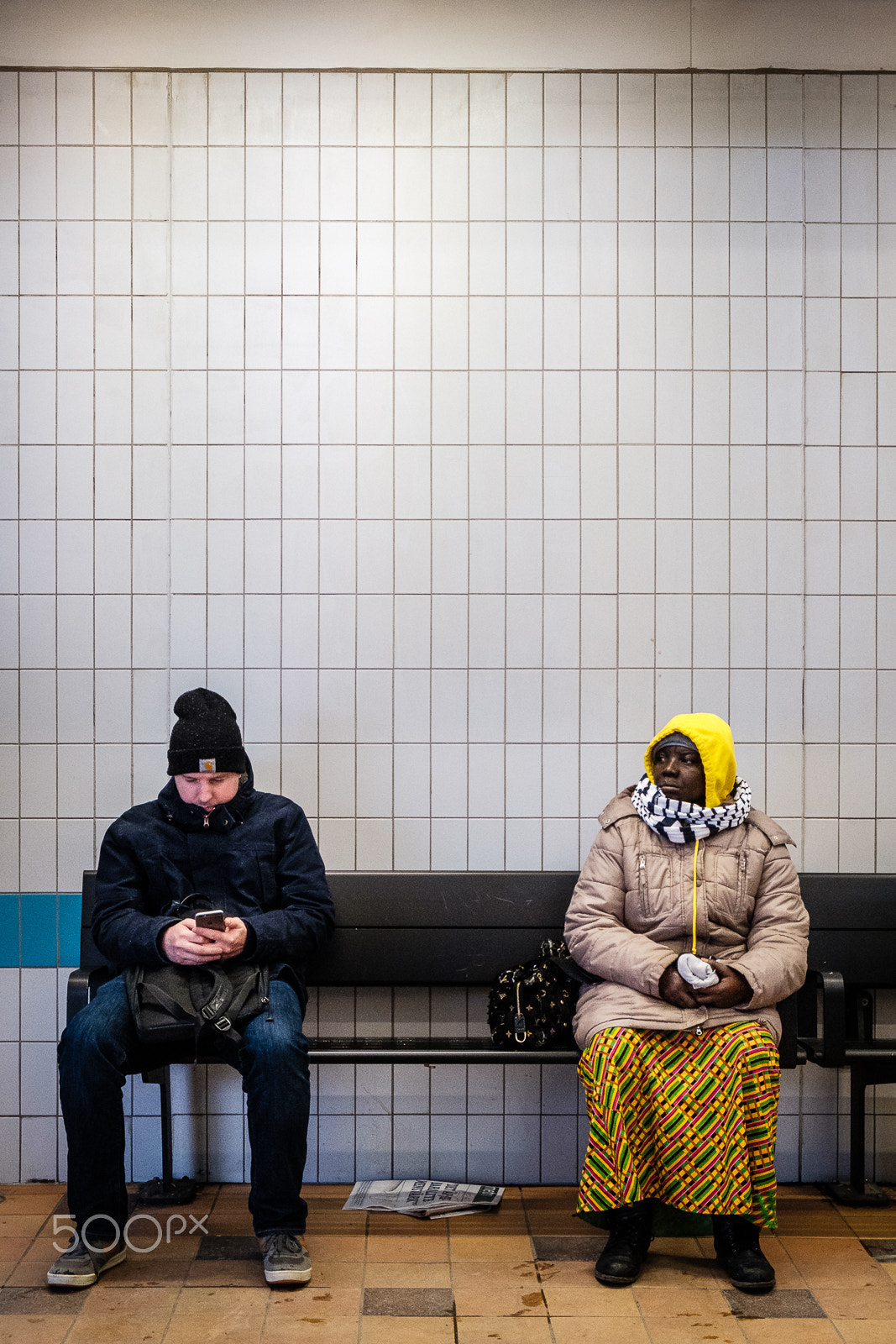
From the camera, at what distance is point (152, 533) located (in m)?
3.57

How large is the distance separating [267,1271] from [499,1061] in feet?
2.64

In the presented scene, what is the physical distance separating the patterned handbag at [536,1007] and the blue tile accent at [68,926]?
142 cm

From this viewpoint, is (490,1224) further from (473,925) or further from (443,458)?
(443,458)

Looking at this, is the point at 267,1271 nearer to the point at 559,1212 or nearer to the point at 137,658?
the point at 559,1212

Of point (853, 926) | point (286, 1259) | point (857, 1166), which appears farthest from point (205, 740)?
point (857, 1166)

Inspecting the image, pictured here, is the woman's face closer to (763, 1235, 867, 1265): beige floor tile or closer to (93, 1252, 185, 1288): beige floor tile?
(763, 1235, 867, 1265): beige floor tile

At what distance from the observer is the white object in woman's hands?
9.41 feet

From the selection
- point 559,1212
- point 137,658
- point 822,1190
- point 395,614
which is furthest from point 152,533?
point 822,1190

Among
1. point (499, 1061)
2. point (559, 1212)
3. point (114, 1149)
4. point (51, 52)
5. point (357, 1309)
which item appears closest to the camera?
point (357, 1309)

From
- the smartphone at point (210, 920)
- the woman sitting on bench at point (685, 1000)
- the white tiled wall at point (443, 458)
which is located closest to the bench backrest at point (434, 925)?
the white tiled wall at point (443, 458)

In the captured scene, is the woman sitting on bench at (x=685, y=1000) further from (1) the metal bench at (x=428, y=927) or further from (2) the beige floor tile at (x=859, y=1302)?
(1) the metal bench at (x=428, y=927)

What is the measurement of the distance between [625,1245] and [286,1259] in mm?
886

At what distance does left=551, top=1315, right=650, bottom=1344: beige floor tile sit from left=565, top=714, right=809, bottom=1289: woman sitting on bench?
0.55ft

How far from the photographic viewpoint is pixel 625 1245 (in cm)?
282
